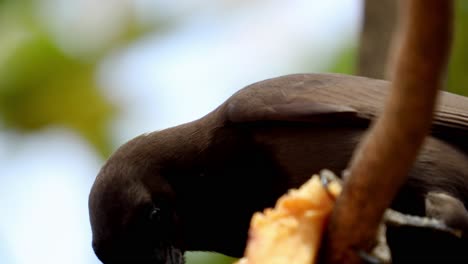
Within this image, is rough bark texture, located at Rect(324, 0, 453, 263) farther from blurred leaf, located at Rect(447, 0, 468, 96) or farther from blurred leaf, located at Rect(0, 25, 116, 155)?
blurred leaf, located at Rect(0, 25, 116, 155)

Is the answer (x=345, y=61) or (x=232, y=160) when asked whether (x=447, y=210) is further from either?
(x=345, y=61)

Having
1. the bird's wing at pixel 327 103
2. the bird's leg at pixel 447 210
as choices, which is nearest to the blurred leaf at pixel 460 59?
the bird's wing at pixel 327 103

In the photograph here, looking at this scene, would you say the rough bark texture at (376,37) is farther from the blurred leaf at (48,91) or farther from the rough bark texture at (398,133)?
the rough bark texture at (398,133)

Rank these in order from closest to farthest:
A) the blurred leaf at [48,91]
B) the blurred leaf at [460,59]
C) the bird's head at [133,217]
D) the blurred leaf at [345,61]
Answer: the bird's head at [133,217]
the blurred leaf at [460,59]
the blurred leaf at [48,91]
the blurred leaf at [345,61]

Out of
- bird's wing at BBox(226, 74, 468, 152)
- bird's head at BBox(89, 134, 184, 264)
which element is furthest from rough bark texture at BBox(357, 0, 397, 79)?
bird's head at BBox(89, 134, 184, 264)

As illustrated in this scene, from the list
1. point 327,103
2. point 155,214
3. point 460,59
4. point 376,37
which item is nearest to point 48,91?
point 155,214

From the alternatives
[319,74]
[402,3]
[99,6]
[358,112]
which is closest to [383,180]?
[402,3]

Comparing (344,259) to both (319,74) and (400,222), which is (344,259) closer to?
(400,222)
